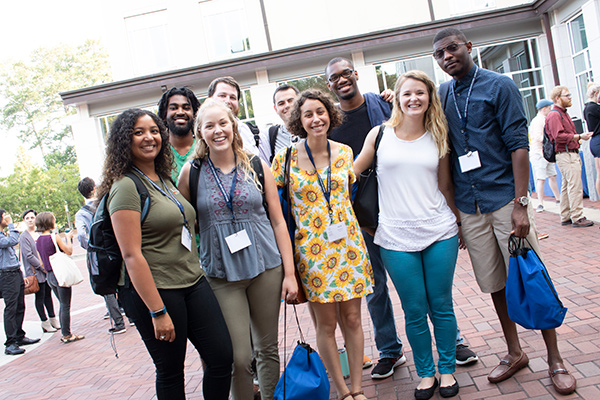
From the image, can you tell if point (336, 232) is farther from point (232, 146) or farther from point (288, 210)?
point (232, 146)

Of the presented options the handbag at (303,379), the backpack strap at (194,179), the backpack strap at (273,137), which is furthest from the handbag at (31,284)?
the handbag at (303,379)

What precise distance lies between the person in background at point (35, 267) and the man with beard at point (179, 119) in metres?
5.20

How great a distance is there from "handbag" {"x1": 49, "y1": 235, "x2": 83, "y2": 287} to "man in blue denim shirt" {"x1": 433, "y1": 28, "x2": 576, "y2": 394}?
5.93 m

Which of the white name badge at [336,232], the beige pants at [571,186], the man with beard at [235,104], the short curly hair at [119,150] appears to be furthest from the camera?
the beige pants at [571,186]

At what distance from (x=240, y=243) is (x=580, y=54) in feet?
48.5

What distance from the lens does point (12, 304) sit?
6.92 metres

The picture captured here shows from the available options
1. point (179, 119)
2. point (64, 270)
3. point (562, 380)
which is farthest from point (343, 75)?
point (64, 270)

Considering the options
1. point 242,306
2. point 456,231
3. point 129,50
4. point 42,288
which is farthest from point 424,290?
point 129,50

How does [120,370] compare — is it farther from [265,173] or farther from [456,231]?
[456,231]

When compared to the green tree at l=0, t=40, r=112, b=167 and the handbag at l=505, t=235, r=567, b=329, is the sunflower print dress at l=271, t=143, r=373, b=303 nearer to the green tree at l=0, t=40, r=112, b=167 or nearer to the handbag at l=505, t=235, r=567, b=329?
the handbag at l=505, t=235, r=567, b=329

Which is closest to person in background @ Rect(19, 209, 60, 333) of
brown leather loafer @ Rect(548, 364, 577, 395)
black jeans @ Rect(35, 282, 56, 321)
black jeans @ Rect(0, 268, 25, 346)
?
black jeans @ Rect(35, 282, 56, 321)

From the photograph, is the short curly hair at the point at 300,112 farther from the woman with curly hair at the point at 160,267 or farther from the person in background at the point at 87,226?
the person in background at the point at 87,226

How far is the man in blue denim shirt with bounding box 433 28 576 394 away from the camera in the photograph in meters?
2.91

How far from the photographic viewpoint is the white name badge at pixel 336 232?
9.73ft
